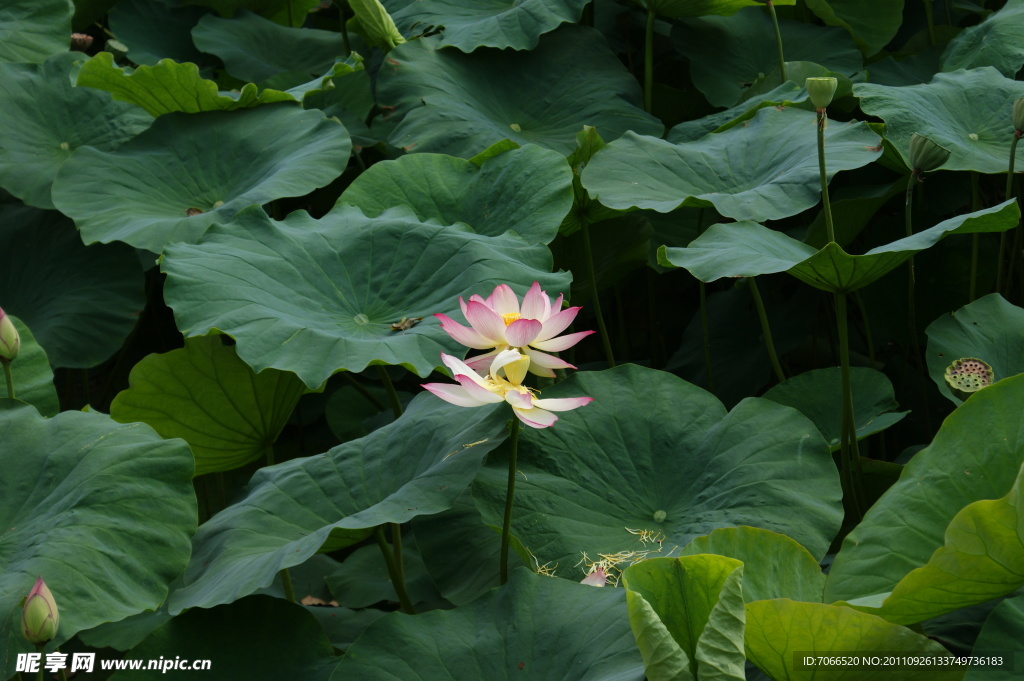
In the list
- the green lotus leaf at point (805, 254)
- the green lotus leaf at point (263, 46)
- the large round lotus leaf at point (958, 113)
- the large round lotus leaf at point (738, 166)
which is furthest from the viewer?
the green lotus leaf at point (263, 46)

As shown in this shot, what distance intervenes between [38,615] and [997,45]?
6.22 feet

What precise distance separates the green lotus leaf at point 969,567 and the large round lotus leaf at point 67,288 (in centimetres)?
161

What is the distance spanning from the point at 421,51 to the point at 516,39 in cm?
21

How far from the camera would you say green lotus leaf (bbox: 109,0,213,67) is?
2389 mm

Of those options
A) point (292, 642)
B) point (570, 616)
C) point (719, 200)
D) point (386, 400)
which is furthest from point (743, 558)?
point (386, 400)

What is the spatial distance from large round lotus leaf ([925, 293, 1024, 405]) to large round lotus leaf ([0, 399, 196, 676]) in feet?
3.27

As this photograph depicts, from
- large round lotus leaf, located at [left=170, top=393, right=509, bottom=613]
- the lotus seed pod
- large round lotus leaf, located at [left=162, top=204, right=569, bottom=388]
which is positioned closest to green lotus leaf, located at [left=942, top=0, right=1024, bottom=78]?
the lotus seed pod

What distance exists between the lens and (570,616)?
906mm

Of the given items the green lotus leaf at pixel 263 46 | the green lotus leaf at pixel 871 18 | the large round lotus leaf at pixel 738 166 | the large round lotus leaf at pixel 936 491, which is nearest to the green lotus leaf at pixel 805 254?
the large round lotus leaf at pixel 738 166

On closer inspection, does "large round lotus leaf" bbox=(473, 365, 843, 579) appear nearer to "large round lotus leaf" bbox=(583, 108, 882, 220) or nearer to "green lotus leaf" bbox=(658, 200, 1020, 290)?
"green lotus leaf" bbox=(658, 200, 1020, 290)

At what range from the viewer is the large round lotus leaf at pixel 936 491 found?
2.89 feet

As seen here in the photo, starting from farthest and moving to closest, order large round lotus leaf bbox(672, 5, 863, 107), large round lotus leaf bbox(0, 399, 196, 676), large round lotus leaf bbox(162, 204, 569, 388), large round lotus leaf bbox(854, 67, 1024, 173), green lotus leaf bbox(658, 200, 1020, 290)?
large round lotus leaf bbox(672, 5, 863, 107), large round lotus leaf bbox(854, 67, 1024, 173), large round lotus leaf bbox(162, 204, 569, 388), green lotus leaf bbox(658, 200, 1020, 290), large round lotus leaf bbox(0, 399, 196, 676)

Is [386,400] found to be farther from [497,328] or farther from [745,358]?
[497,328]

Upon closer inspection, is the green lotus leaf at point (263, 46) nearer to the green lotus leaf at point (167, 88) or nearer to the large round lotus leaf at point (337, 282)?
the green lotus leaf at point (167, 88)
